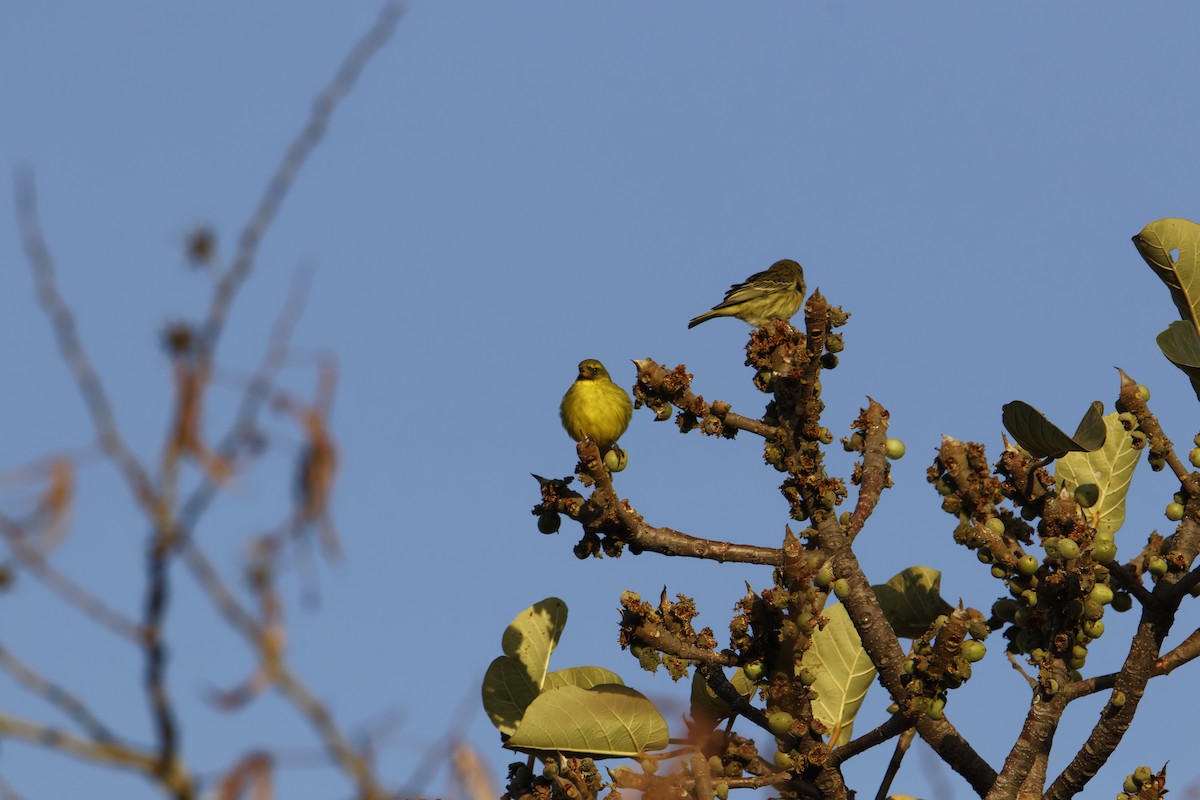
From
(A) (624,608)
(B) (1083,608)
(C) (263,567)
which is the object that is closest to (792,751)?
(A) (624,608)

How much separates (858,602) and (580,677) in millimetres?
1729

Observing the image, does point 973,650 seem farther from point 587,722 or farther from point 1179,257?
point 1179,257

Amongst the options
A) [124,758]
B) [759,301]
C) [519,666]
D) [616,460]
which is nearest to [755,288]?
[759,301]

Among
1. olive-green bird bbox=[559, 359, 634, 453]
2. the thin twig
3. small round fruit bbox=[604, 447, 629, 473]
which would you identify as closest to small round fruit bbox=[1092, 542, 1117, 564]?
the thin twig

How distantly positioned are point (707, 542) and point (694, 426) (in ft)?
1.93

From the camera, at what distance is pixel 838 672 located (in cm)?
797

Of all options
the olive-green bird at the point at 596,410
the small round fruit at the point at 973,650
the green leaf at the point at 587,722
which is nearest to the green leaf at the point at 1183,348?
the small round fruit at the point at 973,650

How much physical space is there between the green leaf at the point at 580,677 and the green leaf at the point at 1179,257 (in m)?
3.50

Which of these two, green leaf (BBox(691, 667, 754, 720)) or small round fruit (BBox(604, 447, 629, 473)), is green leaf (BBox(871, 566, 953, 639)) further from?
small round fruit (BBox(604, 447, 629, 473))

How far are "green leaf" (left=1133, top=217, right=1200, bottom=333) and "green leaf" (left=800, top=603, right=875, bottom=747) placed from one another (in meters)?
2.39

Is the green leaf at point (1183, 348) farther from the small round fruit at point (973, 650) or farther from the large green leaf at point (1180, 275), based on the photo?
the small round fruit at point (973, 650)

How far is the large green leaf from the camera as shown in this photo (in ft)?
22.8

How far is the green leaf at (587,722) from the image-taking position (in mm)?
7109

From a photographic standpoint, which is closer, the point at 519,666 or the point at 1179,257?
the point at 1179,257
